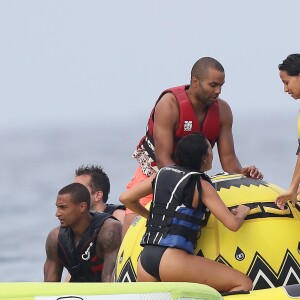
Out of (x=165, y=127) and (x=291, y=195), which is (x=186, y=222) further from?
(x=165, y=127)

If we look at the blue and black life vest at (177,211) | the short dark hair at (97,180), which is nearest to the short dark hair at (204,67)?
the blue and black life vest at (177,211)

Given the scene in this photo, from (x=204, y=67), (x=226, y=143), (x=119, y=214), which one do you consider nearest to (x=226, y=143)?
(x=226, y=143)

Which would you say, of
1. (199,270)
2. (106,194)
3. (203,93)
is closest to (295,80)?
(203,93)

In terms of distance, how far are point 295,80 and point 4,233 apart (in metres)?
20.2

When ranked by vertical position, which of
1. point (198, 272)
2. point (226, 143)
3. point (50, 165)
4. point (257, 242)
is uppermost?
point (226, 143)

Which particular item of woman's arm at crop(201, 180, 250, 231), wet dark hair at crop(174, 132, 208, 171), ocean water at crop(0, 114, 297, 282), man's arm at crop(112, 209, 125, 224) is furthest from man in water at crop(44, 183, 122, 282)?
ocean water at crop(0, 114, 297, 282)

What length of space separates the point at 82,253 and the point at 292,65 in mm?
2425

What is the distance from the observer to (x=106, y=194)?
1488cm

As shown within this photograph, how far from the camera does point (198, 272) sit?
11.2 meters

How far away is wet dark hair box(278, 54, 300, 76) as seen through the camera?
1184 centimetres

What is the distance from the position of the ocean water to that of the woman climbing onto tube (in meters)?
12.5

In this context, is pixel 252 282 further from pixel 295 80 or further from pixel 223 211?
pixel 295 80

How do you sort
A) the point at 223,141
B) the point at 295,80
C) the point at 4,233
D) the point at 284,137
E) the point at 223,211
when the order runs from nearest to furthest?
the point at 223,211, the point at 295,80, the point at 223,141, the point at 4,233, the point at 284,137

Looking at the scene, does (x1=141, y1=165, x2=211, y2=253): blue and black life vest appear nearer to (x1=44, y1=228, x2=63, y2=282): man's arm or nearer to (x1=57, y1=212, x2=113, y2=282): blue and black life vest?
(x1=57, y1=212, x2=113, y2=282): blue and black life vest
